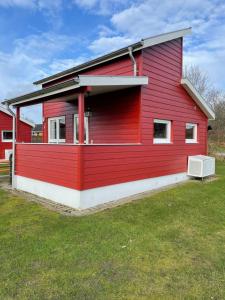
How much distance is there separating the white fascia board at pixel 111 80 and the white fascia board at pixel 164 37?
1.10m

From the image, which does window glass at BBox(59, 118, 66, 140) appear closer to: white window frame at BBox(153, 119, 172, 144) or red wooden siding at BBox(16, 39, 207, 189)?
red wooden siding at BBox(16, 39, 207, 189)

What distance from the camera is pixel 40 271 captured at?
358 cm

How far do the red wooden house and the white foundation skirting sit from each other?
26 mm

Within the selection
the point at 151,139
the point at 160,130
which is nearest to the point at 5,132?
the point at 160,130

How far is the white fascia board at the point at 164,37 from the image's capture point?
7913 mm

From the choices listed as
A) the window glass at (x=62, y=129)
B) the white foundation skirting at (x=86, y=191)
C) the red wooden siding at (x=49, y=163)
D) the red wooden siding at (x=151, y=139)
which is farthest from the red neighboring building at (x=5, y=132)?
the red wooden siding at (x=151, y=139)

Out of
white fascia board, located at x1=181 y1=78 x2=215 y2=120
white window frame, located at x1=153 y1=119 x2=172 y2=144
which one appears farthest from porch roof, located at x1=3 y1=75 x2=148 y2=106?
white fascia board, located at x1=181 y1=78 x2=215 y2=120

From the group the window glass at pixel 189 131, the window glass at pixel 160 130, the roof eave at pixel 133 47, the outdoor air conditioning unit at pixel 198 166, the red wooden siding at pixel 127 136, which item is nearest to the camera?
the red wooden siding at pixel 127 136

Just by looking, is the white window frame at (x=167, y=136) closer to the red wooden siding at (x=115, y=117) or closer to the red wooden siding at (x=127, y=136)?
the red wooden siding at (x=127, y=136)

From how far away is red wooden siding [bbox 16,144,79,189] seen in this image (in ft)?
21.6

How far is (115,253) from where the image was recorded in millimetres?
4141

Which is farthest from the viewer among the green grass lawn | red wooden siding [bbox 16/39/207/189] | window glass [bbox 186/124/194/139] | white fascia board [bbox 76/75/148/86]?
window glass [bbox 186/124/194/139]

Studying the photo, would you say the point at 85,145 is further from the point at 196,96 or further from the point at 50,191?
the point at 196,96

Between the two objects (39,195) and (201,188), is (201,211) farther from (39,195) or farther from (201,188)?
(39,195)
